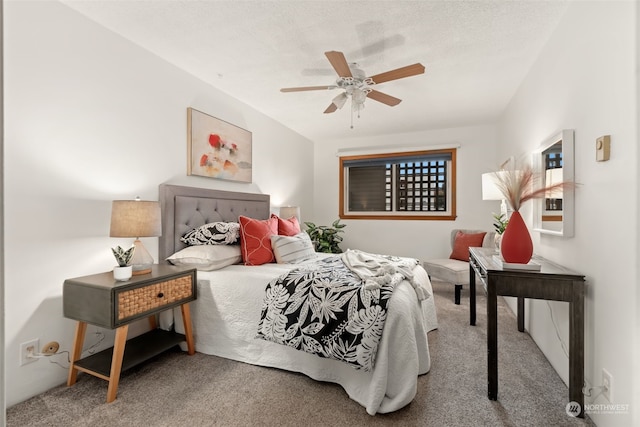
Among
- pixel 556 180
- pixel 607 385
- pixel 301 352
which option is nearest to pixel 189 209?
pixel 301 352

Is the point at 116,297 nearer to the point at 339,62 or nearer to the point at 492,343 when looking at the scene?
the point at 339,62

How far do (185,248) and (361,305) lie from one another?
1705mm

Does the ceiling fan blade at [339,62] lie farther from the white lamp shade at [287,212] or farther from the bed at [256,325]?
the white lamp shade at [287,212]

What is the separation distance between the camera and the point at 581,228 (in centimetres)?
175

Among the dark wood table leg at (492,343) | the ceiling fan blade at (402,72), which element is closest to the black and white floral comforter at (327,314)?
the dark wood table leg at (492,343)

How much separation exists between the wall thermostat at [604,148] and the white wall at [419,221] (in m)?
2.97

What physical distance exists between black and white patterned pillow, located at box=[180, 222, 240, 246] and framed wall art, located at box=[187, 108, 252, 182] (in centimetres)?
59

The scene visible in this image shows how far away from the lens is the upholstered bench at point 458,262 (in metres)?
3.52

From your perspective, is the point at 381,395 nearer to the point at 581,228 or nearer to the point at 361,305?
the point at 361,305

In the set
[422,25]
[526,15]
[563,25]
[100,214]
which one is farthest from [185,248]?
[563,25]

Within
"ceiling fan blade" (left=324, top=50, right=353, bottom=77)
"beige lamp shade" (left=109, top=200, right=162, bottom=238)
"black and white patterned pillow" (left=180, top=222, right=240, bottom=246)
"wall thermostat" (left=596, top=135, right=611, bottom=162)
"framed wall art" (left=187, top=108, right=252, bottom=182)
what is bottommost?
"black and white patterned pillow" (left=180, top=222, right=240, bottom=246)

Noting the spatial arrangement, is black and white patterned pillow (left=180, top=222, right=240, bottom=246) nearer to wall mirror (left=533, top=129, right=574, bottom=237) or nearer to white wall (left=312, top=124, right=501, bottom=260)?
wall mirror (left=533, top=129, right=574, bottom=237)

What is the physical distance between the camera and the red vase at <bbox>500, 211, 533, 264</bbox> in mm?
1824

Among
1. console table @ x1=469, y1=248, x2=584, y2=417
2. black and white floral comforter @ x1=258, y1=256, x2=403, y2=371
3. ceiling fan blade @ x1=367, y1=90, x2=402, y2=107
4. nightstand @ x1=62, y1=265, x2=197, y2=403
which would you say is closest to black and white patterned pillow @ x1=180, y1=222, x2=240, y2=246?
nightstand @ x1=62, y1=265, x2=197, y2=403
